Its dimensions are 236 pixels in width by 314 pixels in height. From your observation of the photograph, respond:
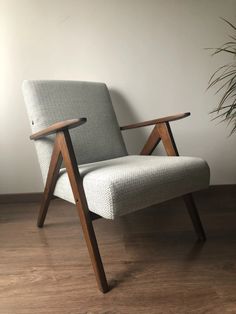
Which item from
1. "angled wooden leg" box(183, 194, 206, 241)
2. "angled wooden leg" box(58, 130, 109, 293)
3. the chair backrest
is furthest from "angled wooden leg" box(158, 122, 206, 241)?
"angled wooden leg" box(58, 130, 109, 293)

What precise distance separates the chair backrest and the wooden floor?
353 millimetres

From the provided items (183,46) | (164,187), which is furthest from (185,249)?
(183,46)

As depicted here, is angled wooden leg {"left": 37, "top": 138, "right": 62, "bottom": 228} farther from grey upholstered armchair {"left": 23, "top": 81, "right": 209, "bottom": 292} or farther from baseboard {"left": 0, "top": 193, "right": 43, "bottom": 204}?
baseboard {"left": 0, "top": 193, "right": 43, "bottom": 204}

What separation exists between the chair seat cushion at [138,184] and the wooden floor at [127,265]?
0.90 feet

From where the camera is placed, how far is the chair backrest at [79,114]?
131 centimetres

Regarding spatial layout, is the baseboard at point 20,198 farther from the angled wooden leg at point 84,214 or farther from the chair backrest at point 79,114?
the angled wooden leg at point 84,214

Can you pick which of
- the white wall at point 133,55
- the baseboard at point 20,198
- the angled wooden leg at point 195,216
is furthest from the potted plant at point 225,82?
the baseboard at point 20,198

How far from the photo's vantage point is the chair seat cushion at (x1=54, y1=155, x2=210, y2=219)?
82 centimetres

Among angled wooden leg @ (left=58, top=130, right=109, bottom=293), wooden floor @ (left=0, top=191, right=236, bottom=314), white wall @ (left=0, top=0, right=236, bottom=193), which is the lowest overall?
wooden floor @ (left=0, top=191, right=236, bottom=314)

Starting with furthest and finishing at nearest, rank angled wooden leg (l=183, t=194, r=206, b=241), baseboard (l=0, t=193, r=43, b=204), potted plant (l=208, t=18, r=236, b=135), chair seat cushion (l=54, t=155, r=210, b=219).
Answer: baseboard (l=0, t=193, r=43, b=204)
potted plant (l=208, t=18, r=236, b=135)
angled wooden leg (l=183, t=194, r=206, b=241)
chair seat cushion (l=54, t=155, r=210, b=219)

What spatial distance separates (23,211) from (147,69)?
1156 millimetres

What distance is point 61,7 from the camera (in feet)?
5.37

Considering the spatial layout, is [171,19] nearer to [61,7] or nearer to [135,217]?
[61,7]

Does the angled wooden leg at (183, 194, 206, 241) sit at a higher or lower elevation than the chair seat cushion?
lower
